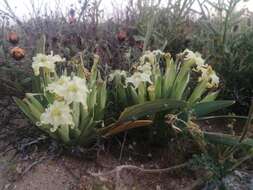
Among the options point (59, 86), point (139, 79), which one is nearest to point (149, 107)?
point (139, 79)

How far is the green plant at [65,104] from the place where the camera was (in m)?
2.03

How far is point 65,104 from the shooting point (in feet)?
6.75

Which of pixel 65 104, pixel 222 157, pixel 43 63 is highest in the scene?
pixel 43 63

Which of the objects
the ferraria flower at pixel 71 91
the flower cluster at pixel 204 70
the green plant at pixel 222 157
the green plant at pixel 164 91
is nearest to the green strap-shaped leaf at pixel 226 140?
the green plant at pixel 222 157

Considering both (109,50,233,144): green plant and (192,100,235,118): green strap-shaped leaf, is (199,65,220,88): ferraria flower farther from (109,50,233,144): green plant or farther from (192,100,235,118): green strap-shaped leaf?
(192,100,235,118): green strap-shaped leaf

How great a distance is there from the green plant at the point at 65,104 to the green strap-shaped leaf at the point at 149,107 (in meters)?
0.18

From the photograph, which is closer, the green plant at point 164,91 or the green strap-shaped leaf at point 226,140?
the green strap-shaped leaf at point 226,140

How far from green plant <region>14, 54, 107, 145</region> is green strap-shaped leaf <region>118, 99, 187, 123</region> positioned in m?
0.18

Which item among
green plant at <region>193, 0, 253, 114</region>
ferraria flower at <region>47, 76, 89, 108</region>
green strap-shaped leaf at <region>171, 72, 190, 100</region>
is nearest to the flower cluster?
green strap-shaped leaf at <region>171, 72, 190, 100</region>

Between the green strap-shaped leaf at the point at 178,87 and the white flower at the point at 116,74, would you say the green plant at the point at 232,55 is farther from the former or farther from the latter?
the white flower at the point at 116,74

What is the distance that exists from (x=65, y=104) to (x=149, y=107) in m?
0.50

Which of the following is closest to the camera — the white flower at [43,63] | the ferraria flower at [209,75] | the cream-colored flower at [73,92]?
the cream-colored flower at [73,92]

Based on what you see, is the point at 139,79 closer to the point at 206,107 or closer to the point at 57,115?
the point at 206,107

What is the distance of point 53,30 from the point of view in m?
3.96
